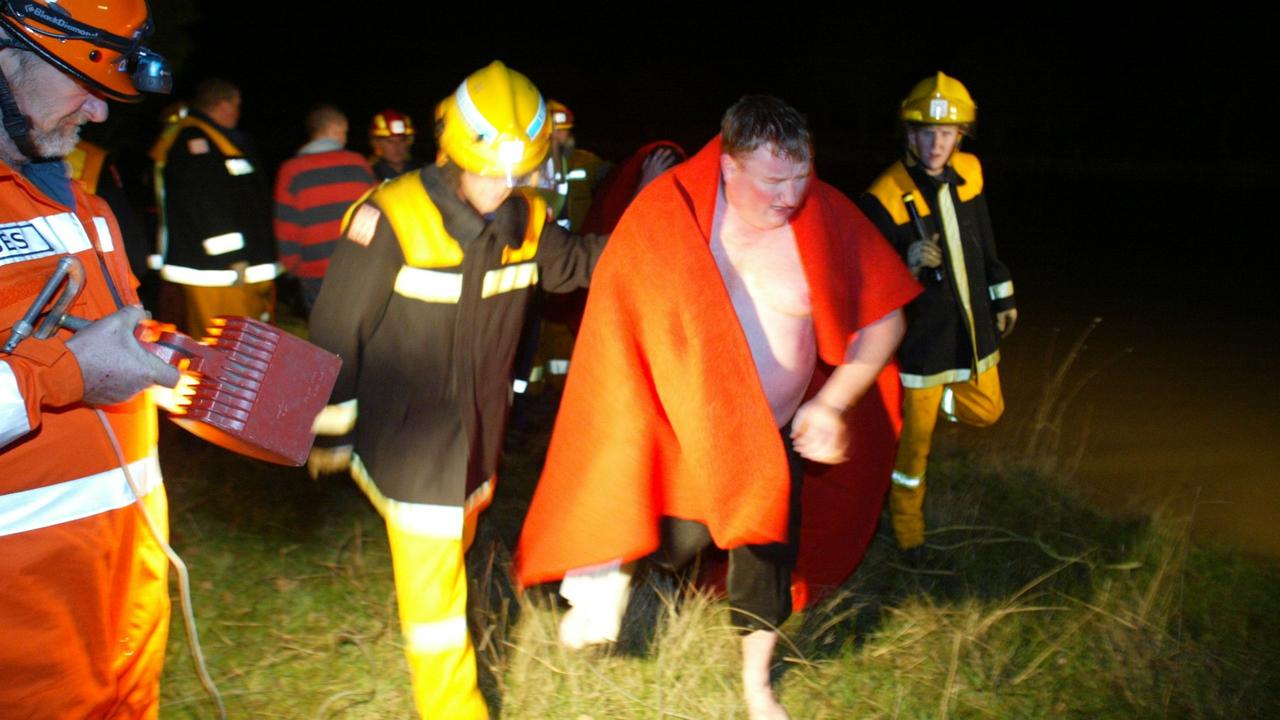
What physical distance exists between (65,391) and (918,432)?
3.52 metres

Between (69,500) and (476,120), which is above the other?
(476,120)

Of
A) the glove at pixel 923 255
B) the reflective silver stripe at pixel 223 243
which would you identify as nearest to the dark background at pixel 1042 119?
the glove at pixel 923 255

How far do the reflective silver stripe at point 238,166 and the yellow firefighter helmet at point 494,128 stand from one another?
10.9ft

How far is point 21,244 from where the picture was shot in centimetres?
187

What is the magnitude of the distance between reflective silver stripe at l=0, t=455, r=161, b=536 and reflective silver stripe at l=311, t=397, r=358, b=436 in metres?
0.81

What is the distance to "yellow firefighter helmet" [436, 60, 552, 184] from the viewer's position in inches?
115

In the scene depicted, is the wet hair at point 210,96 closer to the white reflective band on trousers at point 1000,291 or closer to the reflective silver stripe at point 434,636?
the reflective silver stripe at point 434,636

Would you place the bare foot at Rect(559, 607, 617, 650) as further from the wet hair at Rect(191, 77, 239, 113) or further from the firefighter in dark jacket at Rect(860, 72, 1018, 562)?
the wet hair at Rect(191, 77, 239, 113)

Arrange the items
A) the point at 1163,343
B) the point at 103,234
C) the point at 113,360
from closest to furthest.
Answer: the point at 113,360 → the point at 103,234 → the point at 1163,343

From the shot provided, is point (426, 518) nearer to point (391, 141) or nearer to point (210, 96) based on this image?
point (210, 96)

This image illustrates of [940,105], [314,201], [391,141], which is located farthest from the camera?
[391,141]

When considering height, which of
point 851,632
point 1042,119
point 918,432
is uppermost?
point 918,432

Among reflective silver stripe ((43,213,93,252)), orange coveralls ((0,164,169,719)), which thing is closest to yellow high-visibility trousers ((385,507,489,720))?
orange coveralls ((0,164,169,719))

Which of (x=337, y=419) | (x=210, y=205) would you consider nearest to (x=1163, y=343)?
(x=210, y=205)
